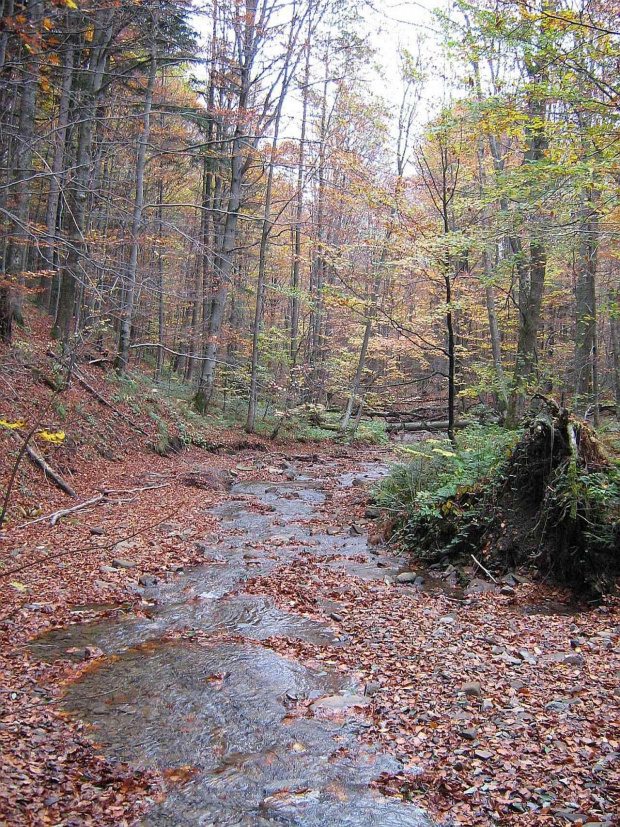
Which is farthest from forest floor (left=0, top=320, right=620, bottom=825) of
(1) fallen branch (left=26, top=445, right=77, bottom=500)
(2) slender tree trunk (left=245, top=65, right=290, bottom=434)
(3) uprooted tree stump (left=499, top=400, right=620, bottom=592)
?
(2) slender tree trunk (left=245, top=65, right=290, bottom=434)

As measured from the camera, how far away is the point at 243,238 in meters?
26.8

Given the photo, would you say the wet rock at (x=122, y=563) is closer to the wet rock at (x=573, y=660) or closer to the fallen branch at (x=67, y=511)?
the fallen branch at (x=67, y=511)

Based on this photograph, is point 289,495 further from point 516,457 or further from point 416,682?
point 416,682

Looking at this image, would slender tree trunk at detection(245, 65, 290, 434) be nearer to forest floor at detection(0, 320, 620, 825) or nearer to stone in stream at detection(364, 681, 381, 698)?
forest floor at detection(0, 320, 620, 825)

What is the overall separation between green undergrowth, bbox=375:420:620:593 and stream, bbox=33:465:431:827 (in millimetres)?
2665

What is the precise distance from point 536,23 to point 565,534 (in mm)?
6681

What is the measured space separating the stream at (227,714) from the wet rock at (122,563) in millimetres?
682

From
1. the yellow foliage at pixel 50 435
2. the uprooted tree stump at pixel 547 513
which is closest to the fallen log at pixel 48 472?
the yellow foliage at pixel 50 435

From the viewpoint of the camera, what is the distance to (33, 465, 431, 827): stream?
311cm

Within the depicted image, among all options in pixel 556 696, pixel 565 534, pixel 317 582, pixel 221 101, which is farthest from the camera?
pixel 221 101

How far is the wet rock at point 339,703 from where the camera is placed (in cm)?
408

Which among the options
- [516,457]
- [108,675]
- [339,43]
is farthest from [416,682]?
[339,43]

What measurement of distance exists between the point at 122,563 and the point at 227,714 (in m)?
3.28

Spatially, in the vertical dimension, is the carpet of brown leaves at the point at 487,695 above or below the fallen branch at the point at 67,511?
below
